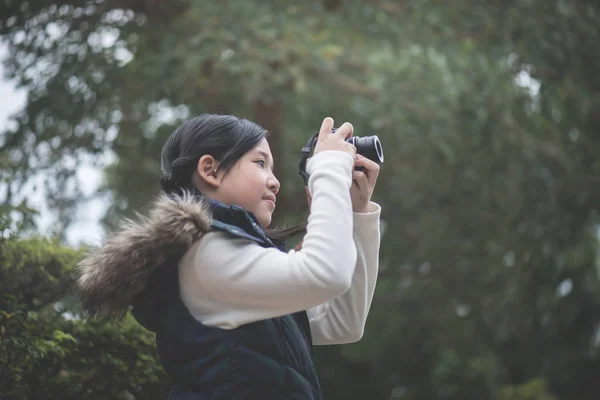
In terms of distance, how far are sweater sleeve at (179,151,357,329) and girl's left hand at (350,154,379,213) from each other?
0.15 metres

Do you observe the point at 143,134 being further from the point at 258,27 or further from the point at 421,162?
the point at 421,162

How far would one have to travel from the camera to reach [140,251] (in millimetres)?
2236

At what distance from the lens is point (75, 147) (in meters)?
8.62

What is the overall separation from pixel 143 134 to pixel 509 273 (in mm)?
4135

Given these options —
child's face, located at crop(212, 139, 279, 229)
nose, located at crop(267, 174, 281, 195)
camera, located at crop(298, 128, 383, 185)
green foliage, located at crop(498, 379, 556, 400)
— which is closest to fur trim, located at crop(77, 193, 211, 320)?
child's face, located at crop(212, 139, 279, 229)

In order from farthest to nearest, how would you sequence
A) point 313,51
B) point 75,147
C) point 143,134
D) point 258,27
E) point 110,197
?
1. point 110,197
2. point 143,134
3. point 75,147
4. point 313,51
5. point 258,27

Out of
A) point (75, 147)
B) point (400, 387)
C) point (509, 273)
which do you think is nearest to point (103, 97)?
point (75, 147)

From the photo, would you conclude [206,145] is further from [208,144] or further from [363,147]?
[363,147]

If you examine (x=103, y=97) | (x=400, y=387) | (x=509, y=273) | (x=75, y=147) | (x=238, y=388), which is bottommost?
(x=400, y=387)

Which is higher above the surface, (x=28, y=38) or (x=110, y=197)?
(x=28, y=38)

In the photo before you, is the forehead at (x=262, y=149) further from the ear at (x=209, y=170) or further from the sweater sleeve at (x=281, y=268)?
the sweater sleeve at (x=281, y=268)

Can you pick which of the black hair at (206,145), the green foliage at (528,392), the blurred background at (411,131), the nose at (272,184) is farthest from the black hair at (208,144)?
the green foliage at (528,392)

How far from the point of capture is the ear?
2.40 m

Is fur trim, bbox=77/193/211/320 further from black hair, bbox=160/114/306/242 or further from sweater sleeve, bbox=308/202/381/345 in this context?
sweater sleeve, bbox=308/202/381/345
